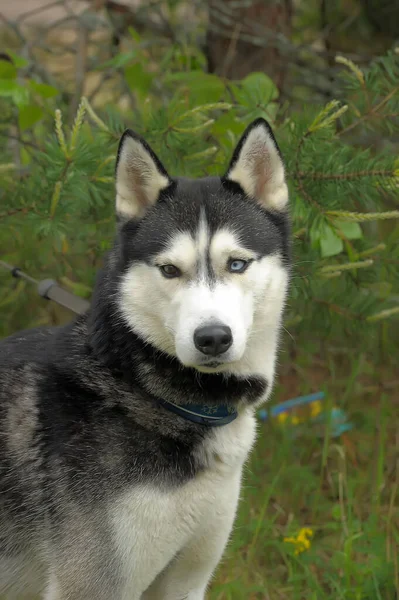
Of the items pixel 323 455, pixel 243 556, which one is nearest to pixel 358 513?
pixel 323 455

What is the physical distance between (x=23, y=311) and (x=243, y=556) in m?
1.78

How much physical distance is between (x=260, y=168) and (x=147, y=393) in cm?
79

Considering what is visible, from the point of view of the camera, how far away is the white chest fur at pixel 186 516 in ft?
7.47

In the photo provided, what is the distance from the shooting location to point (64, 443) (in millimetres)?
2367

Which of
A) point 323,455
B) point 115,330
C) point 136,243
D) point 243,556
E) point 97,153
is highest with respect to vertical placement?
point 97,153

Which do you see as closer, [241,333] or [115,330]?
[241,333]

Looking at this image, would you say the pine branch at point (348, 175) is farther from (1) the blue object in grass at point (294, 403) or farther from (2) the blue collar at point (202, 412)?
(1) the blue object in grass at point (294, 403)

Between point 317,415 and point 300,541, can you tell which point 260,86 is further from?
point 300,541

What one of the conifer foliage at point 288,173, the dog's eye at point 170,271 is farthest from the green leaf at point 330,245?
the dog's eye at point 170,271

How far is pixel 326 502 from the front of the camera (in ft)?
12.2

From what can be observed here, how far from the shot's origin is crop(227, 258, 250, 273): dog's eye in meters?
2.31

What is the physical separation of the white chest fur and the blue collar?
32 mm

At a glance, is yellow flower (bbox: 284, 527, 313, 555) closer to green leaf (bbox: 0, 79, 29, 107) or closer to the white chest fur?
the white chest fur

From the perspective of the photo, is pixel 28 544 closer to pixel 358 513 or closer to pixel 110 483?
pixel 110 483
